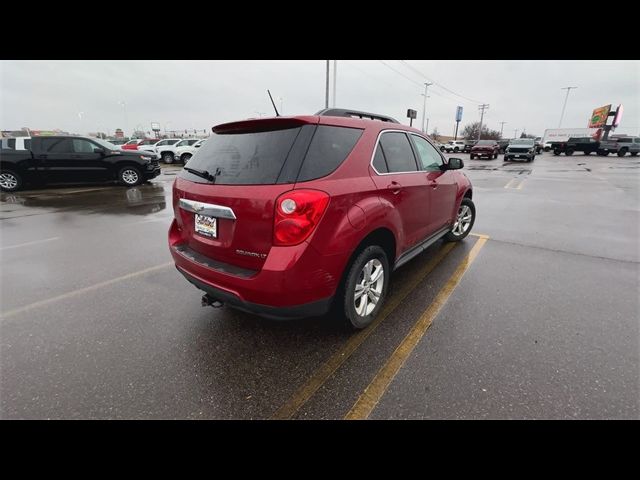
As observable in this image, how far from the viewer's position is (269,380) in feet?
7.20

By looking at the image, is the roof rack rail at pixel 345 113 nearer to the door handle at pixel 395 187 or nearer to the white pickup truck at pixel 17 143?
the door handle at pixel 395 187

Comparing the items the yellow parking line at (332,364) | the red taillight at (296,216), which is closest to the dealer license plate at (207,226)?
the red taillight at (296,216)

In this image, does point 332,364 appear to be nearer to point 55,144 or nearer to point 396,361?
point 396,361

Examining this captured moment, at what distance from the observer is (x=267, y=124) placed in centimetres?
242

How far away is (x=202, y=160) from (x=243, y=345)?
1623 mm

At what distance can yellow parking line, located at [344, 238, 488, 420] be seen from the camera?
1950 mm

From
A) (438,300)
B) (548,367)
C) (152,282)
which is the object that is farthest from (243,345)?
→ (548,367)

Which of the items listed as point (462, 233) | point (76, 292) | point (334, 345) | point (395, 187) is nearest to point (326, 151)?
point (395, 187)

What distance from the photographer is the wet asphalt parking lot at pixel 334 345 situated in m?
1.99

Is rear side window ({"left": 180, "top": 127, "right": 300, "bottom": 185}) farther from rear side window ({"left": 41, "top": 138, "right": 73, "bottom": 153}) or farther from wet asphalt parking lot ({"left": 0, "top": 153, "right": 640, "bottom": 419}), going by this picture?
rear side window ({"left": 41, "top": 138, "right": 73, "bottom": 153})

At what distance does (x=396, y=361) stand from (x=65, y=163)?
12400 mm

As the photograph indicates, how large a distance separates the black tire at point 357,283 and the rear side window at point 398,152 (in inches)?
32.5
